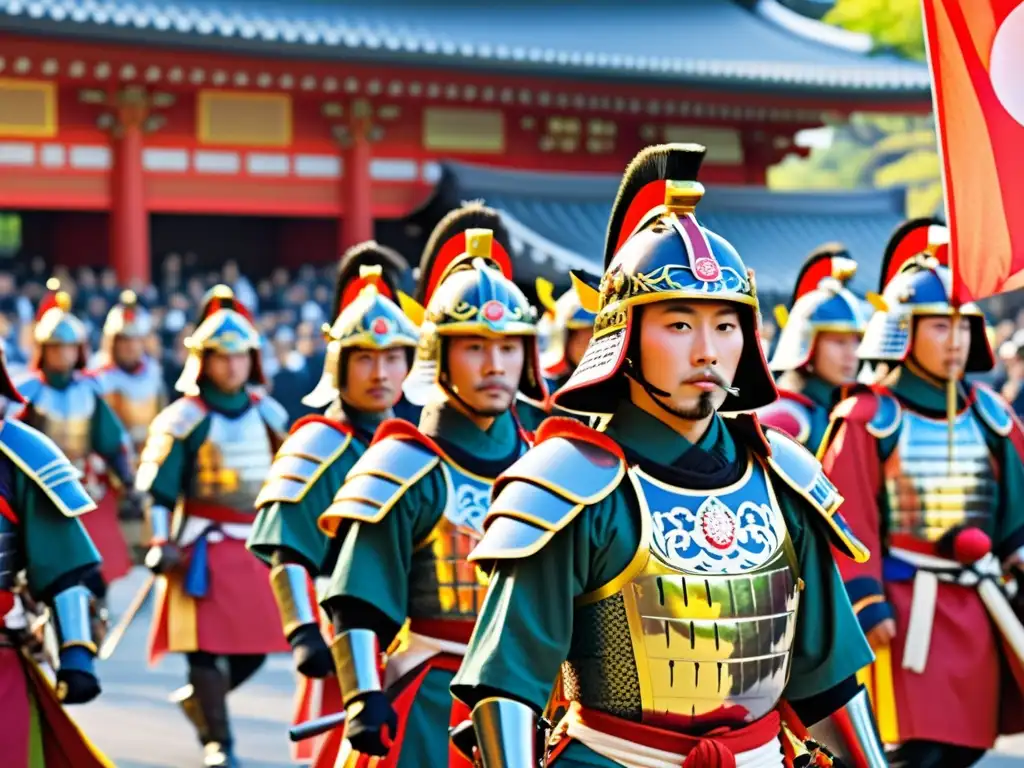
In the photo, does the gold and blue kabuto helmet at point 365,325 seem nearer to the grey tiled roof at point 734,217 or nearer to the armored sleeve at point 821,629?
the armored sleeve at point 821,629

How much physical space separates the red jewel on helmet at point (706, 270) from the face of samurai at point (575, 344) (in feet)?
20.5

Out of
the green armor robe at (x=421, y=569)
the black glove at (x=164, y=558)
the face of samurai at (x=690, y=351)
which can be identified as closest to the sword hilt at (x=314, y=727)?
the green armor robe at (x=421, y=569)

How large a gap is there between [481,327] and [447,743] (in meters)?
1.25

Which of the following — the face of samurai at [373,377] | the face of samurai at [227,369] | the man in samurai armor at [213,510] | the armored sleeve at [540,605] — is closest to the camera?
the armored sleeve at [540,605]

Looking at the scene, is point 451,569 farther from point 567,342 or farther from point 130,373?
point 130,373

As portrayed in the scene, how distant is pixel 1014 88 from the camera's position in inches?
212

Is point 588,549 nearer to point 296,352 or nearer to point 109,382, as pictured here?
point 109,382

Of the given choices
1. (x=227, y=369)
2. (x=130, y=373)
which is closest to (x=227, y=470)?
(x=227, y=369)

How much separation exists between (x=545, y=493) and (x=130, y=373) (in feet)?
44.4

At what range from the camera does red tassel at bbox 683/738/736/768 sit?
4238mm

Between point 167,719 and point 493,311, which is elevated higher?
point 493,311

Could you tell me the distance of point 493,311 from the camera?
256 inches

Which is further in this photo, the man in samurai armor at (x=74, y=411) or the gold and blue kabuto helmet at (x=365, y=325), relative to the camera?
the man in samurai armor at (x=74, y=411)

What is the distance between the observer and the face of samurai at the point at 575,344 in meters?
10.6
